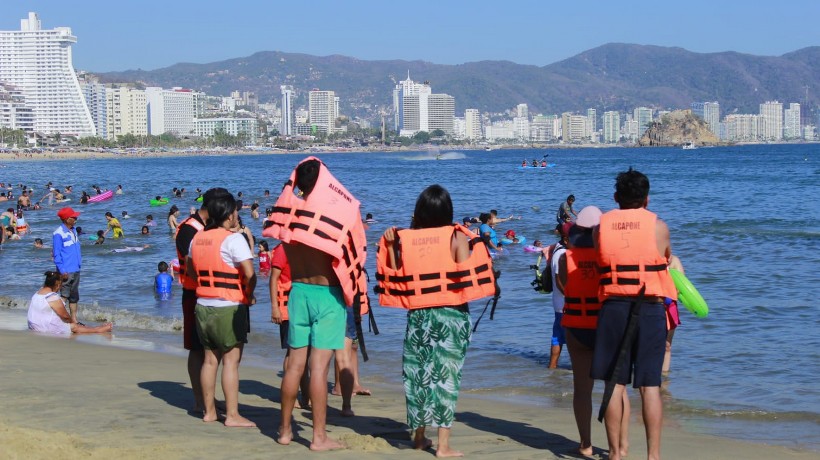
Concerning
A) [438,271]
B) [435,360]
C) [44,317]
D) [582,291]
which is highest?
[438,271]

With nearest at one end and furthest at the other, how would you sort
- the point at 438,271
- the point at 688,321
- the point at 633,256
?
the point at 633,256 → the point at 438,271 → the point at 688,321

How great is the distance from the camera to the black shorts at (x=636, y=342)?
5.70 m

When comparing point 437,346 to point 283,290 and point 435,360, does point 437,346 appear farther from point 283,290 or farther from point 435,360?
point 283,290

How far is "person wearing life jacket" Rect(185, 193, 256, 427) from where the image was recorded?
→ 6.58 meters

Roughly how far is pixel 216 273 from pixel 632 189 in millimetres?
2845

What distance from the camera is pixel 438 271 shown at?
5.96m

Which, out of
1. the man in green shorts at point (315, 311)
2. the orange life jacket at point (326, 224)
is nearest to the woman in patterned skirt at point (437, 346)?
the orange life jacket at point (326, 224)

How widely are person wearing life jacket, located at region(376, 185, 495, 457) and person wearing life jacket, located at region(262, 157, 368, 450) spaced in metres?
0.27

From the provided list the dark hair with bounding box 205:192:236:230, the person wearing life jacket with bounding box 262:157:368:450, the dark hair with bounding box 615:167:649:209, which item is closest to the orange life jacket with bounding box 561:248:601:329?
the dark hair with bounding box 615:167:649:209

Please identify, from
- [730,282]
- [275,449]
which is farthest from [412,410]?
[730,282]

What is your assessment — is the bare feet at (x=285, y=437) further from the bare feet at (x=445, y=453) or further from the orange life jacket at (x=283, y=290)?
the orange life jacket at (x=283, y=290)

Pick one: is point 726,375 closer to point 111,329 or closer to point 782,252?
point 111,329

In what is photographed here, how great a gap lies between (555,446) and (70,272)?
8549mm

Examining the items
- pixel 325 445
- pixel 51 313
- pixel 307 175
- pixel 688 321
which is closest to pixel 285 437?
pixel 325 445
